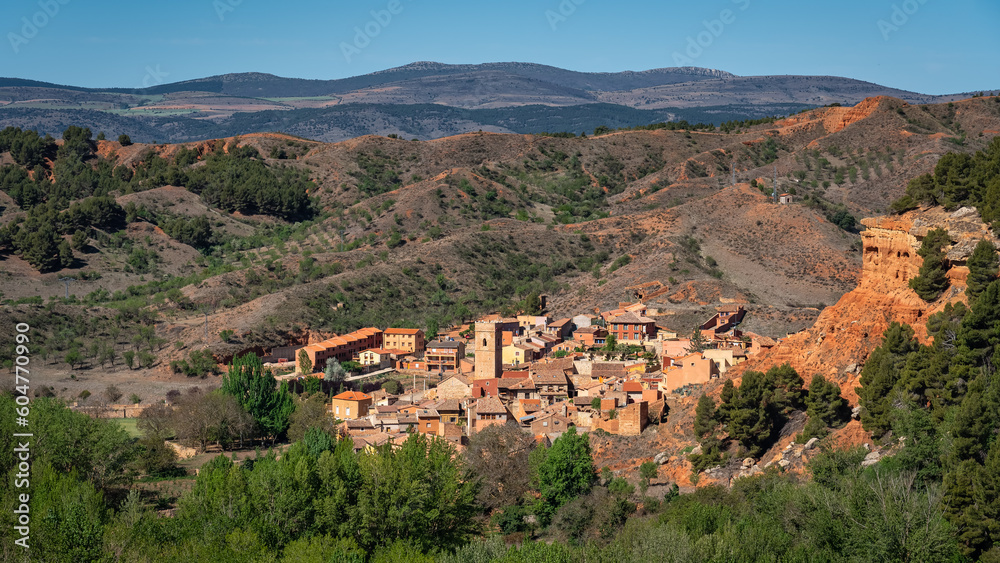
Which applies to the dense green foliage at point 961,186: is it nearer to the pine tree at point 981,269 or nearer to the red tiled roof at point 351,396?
the pine tree at point 981,269

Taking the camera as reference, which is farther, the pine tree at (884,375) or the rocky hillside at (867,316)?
the rocky hillside at (867,316)

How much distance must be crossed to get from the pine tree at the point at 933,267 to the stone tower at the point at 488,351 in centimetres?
2157

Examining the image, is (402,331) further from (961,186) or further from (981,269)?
(981,269)

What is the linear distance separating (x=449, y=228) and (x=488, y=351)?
37.7 metres

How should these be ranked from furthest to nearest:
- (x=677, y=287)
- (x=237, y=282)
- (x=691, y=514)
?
(x=237, y=282)
(x=677, y=287)
(x=691, y=514)

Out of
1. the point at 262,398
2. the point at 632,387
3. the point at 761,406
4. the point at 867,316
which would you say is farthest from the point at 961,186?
the point at 262,398

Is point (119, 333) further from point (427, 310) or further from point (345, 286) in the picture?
point (427, 310)

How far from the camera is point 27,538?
24859 mm

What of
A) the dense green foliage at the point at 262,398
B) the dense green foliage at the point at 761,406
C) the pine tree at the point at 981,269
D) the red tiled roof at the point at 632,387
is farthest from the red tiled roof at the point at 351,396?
the pine tree at the point at 981,269

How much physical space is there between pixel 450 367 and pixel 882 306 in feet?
88.7

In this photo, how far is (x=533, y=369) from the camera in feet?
156

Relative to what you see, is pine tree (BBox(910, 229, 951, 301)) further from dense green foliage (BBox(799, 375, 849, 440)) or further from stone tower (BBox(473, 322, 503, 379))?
stone tower (BBox(473, 322, 503, 379))

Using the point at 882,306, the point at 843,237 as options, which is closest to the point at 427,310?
the point at 843,237

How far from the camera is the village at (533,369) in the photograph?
40.0 m
